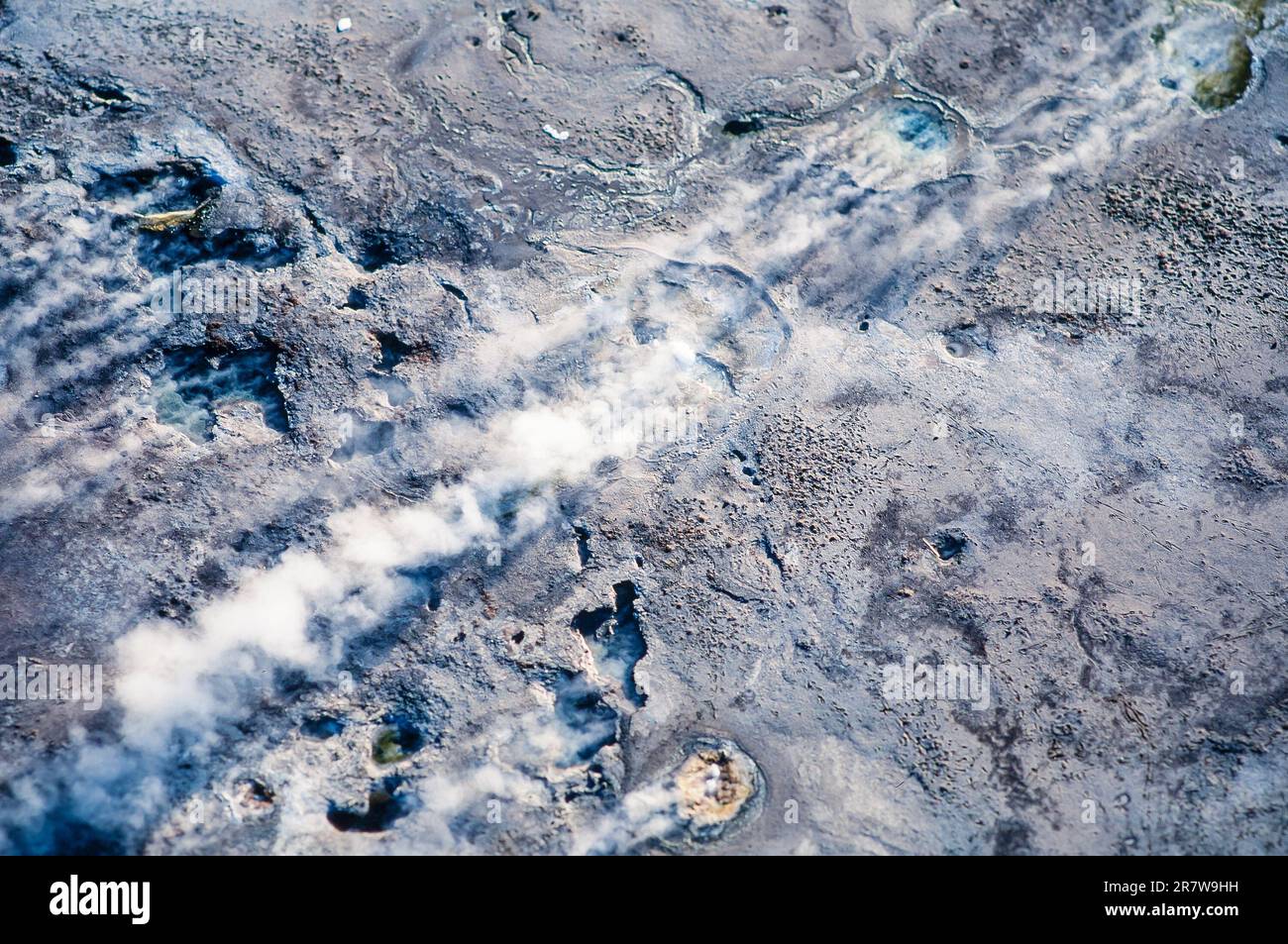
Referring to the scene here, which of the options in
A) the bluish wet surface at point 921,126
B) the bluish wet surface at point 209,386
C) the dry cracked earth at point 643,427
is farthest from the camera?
the bluish wet surface at point 921,126

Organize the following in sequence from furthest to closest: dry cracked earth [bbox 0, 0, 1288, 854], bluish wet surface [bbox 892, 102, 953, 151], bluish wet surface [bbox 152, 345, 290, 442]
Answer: bluish wet surface [bbox 892, 102, 953, 151]
bluish wet surface [bbox 152, 345, 290, 442]
dry cracked earth [bbox 0, 0, 1288, 854]

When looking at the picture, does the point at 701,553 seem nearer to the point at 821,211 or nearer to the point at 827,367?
the point at 827,367

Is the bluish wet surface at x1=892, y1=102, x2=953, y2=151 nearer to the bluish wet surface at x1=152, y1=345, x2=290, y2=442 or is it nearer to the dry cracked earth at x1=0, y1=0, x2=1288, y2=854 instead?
the dry cracked earth at x1=0, y1=0, x2=1288, y2=854

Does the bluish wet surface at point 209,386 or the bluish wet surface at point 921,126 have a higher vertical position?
the bluish wet surface at point 921,126

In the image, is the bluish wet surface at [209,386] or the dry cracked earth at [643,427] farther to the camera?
the bluish wet surface at [209,386]

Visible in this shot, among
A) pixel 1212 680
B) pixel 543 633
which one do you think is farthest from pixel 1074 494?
pixel 543 633

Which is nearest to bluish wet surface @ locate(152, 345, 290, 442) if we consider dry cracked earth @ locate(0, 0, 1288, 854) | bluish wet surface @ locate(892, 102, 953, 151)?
dry cracked earth @ locate(0, 0, 1288, 854)

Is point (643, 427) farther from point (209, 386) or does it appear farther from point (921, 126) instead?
point (921, 126)

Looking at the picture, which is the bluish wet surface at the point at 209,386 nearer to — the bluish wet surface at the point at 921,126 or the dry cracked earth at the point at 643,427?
the dry cracked earth at the point at 643,427

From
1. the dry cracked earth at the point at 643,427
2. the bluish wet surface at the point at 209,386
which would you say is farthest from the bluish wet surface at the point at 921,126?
the bluish wet surface at the point at 209,386
